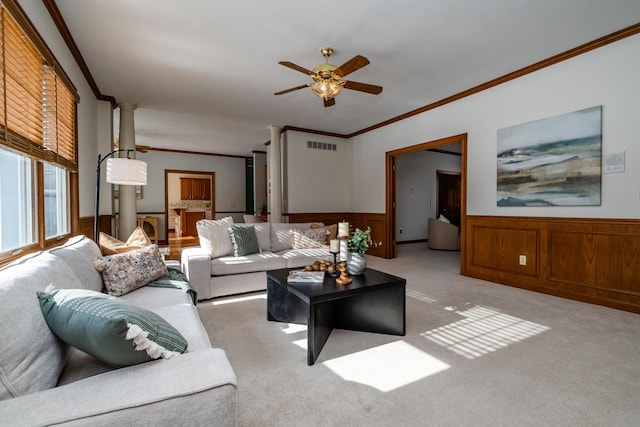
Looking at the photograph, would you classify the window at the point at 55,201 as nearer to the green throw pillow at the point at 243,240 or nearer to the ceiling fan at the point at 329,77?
the green throw pillow at the point at 243,240

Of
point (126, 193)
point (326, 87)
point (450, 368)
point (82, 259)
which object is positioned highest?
point (326, 87)

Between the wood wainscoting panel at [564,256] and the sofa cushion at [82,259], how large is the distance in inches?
168

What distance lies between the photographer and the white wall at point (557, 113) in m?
2.86

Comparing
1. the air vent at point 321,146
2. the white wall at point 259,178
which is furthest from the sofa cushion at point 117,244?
the white wall at point 259,178

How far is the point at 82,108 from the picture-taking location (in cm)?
352

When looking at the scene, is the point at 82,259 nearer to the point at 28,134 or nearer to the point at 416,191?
the point at 28,134

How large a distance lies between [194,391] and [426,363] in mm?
1580

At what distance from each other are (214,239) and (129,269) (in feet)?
4.63

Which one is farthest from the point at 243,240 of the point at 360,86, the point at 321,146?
the point at 321,146

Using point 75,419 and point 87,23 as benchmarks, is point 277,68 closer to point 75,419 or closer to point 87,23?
point 87,23

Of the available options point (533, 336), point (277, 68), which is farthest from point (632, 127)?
point (277, 68)

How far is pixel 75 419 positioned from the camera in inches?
29.8

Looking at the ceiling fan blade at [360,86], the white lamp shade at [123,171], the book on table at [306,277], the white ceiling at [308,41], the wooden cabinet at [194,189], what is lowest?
the book on table at [306,277]

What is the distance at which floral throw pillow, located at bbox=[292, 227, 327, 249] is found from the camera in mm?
4188
